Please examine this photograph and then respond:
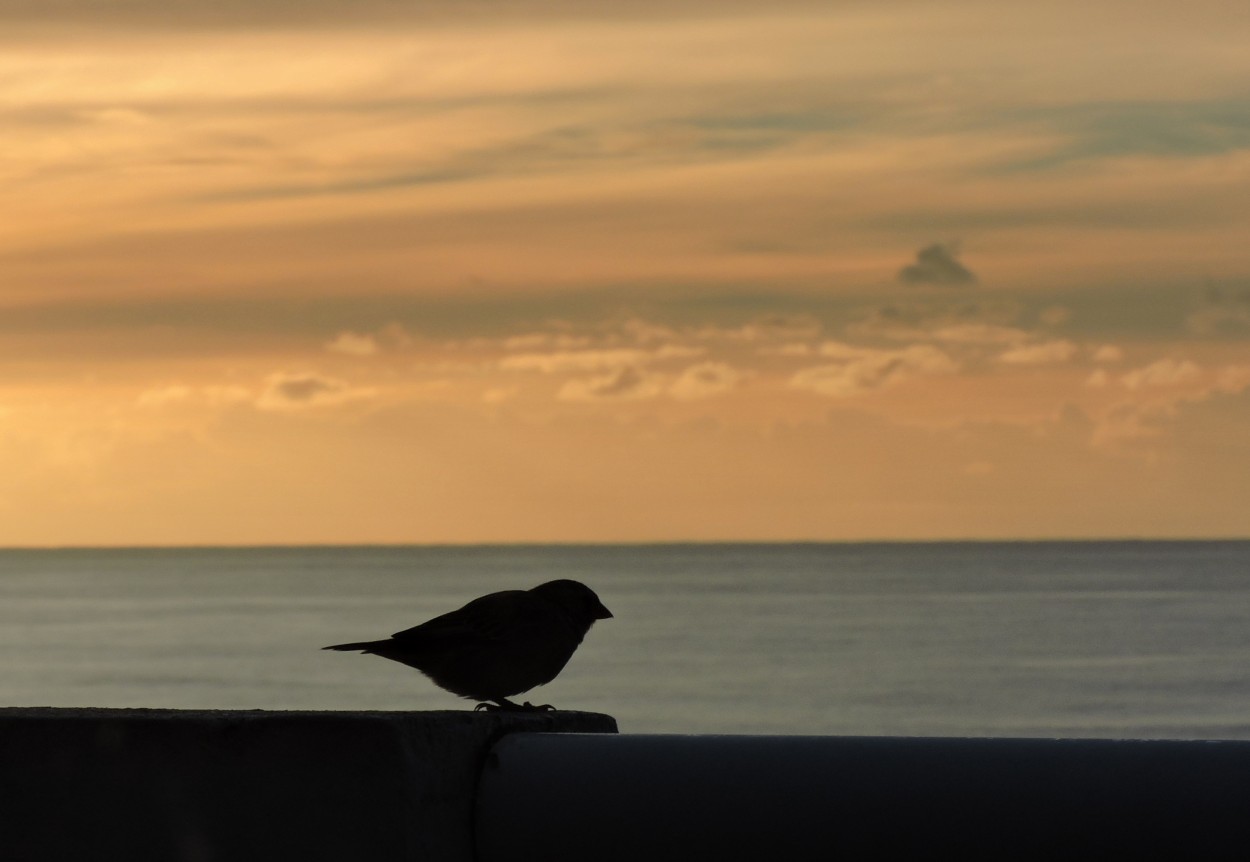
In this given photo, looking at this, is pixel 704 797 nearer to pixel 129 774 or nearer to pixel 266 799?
pixel 266 799

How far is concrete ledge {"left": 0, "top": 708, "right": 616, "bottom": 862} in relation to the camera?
7.62ft

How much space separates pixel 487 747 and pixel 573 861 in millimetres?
265

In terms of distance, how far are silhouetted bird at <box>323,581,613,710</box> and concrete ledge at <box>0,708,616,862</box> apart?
1.32 meters

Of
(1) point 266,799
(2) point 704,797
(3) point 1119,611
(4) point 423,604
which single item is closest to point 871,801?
(2) point 704,797

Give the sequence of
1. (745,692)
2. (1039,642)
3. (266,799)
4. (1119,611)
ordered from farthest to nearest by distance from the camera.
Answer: (1119,611) → (1039,642) → (745,692) → (266,799)

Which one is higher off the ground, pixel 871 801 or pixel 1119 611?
pixel 1119 611

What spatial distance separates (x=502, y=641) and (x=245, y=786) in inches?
56.2

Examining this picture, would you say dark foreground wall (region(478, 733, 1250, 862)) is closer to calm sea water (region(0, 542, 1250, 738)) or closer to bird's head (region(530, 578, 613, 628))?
bird's head (region(530, 578, 613, 628))

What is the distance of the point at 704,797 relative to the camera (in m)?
2.20

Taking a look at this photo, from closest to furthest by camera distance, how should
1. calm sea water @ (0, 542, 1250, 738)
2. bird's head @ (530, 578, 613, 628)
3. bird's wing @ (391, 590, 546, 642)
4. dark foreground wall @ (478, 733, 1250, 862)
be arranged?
dark foreground wall @ (478, 733, 1250, 862) → bird's wing @ (391, 590, 546, 642) → bird's head @ (530, 578, 613, 628) → calm sea water @ (0, 542, 1250, 738)

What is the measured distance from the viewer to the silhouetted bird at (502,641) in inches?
149

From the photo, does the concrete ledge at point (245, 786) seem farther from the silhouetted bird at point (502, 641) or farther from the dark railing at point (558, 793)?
the silhouetted bird at point (502, 641)

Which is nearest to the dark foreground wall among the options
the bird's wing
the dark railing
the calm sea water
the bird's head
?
the dark railing

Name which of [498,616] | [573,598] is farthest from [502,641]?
[573,598]
